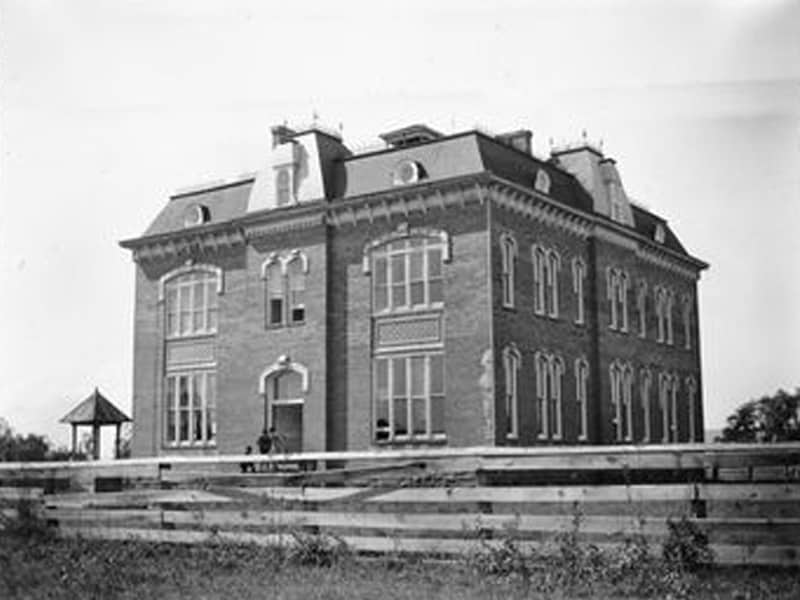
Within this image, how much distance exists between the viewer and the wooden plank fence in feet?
33.3

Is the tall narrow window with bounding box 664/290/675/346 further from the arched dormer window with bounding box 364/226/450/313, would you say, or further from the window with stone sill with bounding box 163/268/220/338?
the window with stone sill with bounding box 163/268/220/338

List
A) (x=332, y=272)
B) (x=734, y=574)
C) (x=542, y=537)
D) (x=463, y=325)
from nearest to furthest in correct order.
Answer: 1. (x=734, y=574)
2. (x=542, y=537)
3. (x=463, y=325)
4. (x=332, y=272)

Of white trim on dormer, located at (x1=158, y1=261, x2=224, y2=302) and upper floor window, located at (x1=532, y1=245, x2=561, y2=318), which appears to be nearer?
upper floor window, located at (x1=532, y1=245, x2=561, y2=318)

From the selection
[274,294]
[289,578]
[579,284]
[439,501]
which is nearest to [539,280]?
[579,284]

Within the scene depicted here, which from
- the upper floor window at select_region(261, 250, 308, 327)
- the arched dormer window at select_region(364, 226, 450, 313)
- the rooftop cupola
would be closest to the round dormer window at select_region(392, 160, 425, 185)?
the arched dormer window at select_region(364, 226, 450, 313)

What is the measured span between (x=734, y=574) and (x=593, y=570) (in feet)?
4.34

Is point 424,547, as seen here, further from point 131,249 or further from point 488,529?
point 131,249

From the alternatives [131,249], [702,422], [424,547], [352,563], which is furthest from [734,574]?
[702,422]

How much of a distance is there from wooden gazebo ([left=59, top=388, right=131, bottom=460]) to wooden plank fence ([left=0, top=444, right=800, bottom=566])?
54.9ft

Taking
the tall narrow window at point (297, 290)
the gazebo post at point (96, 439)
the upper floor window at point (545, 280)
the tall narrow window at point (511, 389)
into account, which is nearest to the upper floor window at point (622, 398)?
the upper floor window at point (545, 280)

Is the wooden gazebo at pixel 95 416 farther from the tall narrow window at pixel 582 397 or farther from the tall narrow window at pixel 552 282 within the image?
the tall narrow window at pixel 582 397

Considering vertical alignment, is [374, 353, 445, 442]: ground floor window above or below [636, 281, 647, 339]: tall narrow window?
below

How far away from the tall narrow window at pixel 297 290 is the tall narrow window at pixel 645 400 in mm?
13309

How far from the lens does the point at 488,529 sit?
439 inches
